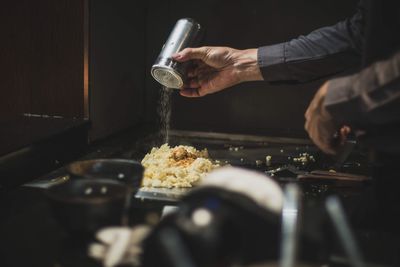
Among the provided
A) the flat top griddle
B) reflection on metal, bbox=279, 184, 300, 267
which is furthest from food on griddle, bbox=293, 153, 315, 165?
reflection on metal, bbox=279, 184, 300, 267

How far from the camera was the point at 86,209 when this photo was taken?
3.31ft

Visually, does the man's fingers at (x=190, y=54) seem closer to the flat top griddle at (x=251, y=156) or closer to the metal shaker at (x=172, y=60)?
the metal shaker at (x=172, y=60)

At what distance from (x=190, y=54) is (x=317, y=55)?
0.44m

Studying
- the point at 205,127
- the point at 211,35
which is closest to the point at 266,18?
the point at 211,35

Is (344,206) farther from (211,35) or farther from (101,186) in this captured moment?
(211,35)

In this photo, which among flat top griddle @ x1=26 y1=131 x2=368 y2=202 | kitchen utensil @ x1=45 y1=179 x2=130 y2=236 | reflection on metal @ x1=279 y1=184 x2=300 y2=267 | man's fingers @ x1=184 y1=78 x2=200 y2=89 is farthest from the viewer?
man's fingers @ x1=184 y1=78 x2=200 y2=89

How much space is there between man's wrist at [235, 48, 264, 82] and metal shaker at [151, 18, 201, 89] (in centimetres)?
19

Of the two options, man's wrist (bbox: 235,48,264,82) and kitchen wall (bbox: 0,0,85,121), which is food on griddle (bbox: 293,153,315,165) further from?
kitchen wall (bbox: 0,0,85,121)

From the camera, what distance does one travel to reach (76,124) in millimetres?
2199

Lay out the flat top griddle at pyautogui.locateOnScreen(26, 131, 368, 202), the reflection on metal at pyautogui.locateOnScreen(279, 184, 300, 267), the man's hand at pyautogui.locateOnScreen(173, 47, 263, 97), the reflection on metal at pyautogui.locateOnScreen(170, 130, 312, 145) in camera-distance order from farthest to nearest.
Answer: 1. the reflection on metal at pyautogui.locateOnScreen(170, 130, 312, 145)
2. the man's hand at pyautogui.locateOnScreen(173, 47, 263, 97)
3. the flat top griddle at pyautogui.locateOnScreen(26, 131, 368, 202)
4. the reflection on metal at pyautogui.locateOnScreen(279, 184, 300, 267)

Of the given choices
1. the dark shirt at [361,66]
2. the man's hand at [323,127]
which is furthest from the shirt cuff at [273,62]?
the man's hand at [323,127]

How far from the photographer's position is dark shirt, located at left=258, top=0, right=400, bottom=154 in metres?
1.07

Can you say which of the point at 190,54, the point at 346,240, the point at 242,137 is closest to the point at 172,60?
the point at 190,54

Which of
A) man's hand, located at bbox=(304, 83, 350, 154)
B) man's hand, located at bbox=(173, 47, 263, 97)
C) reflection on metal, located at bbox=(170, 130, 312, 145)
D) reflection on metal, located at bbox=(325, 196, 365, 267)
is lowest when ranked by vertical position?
reflection on metal, located at bbox=(170, 130, 312, 145)
